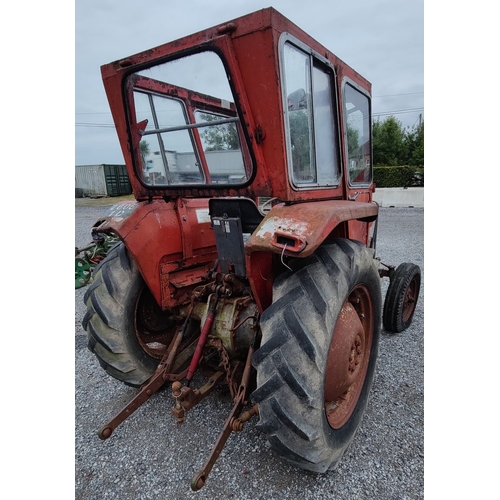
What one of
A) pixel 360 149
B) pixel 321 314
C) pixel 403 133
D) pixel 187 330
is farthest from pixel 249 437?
pixel 403 133

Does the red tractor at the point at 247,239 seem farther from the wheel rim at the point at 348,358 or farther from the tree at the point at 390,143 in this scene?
the tree at the point at 390,143

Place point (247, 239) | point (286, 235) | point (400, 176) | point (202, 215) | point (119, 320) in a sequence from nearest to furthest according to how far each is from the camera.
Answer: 1. point (286, 235)
2. point (247, 239)
3. point (119, 320)
4. point (202, 215)
5. point (400, 176)

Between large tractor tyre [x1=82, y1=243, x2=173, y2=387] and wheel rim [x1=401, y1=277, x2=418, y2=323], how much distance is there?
104 inches

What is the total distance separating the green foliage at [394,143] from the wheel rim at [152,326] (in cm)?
2182

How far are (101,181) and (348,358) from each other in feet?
73.7

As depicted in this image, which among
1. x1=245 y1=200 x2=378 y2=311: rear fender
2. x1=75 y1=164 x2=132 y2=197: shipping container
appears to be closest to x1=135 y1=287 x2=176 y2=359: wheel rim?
x1=245 y1=200 x2=378 y2=311: rear fender

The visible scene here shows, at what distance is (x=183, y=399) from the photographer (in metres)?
1.94

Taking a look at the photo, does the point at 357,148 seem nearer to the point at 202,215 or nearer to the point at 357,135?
the point at 357,135

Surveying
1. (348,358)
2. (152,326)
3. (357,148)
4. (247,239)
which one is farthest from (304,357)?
(357,148)

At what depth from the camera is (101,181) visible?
71.3 feet

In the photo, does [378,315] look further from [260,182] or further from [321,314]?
[260,182]

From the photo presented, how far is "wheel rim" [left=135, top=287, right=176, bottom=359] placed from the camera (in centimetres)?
260

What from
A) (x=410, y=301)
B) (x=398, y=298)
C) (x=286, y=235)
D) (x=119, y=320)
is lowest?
(x=410, y=301)

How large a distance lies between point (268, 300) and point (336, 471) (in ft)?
3.41
